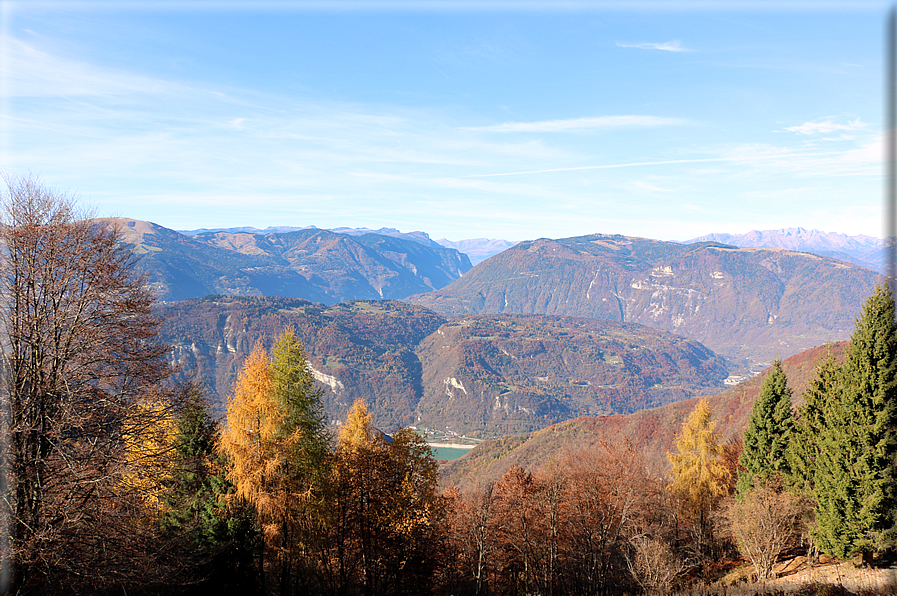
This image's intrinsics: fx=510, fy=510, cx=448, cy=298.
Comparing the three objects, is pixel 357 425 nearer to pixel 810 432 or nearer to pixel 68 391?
pixel 68 391

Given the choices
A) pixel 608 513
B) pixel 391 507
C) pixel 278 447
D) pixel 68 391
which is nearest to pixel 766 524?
pixel 608 513

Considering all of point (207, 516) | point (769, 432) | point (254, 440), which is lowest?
point (207, 516)

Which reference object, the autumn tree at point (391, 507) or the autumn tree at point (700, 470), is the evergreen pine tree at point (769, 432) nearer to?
the autumn tree at point (700, 470)

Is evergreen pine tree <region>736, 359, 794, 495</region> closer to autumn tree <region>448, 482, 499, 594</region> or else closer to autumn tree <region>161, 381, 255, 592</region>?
autumn tree <region>448, 482, 499, 594</region>

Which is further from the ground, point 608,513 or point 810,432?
point 810,432

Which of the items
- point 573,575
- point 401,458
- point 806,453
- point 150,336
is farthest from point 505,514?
point 150,336

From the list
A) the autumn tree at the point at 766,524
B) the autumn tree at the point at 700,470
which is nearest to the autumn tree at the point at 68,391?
the autumn tree at the point at 766,524
